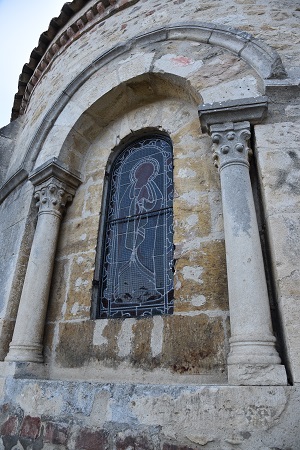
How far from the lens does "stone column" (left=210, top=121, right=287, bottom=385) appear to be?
1.79 meters

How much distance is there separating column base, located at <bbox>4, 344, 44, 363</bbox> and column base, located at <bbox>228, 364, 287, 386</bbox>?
5.90 ft

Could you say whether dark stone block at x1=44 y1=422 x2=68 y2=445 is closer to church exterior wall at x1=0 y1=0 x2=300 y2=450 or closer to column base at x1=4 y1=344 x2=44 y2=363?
church exterior wall at x1=0 y1=0 x2=300 y2=450

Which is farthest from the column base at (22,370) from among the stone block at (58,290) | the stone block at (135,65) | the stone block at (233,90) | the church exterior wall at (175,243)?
the stone block at (135,65)

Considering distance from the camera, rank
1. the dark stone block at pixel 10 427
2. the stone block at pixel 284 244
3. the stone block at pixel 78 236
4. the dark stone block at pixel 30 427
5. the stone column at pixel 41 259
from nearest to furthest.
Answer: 1. the stone block at pixel 284 244
2. the dark stone block at pixel 30 427
3. the dark stone block at pixel 10 427
4. the stone column at pixel 41 259
5. the stone block at pixel 78 236

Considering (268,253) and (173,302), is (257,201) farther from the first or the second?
(173,302)

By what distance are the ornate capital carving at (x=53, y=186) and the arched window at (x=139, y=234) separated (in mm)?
469

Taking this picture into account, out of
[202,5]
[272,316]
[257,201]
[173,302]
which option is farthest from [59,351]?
[202,5]

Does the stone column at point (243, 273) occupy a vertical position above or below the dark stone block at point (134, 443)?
above

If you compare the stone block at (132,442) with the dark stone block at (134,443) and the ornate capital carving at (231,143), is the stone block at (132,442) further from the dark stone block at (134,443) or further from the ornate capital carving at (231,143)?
the ornate capital carving at (231,143)

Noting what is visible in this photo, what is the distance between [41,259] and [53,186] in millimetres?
833

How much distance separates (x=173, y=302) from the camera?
2.57 meters

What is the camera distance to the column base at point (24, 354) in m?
2.74

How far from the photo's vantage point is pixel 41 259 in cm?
313

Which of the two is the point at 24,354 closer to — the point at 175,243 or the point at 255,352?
the point at 175,243
